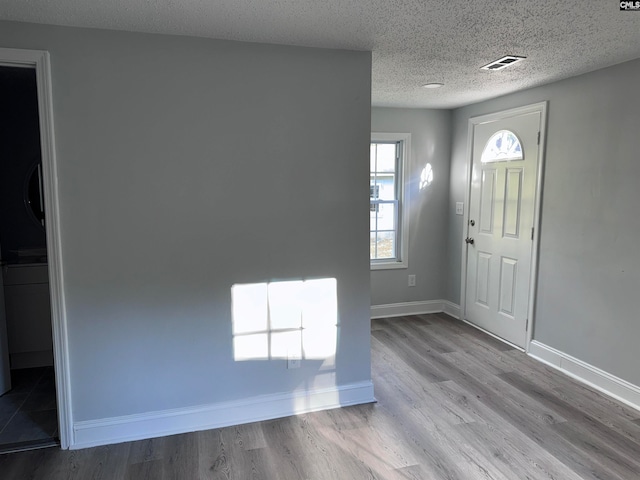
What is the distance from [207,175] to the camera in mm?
2445

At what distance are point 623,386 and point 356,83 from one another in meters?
2.74

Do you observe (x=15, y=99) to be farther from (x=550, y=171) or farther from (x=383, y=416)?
(x=550, y=171)

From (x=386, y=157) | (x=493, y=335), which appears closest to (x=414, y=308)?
(x=493, y=335)

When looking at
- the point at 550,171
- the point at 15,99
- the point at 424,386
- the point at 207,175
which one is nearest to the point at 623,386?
the point at 424,386

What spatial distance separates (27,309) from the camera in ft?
10.8

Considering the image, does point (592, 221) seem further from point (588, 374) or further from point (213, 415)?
point (213, 415)

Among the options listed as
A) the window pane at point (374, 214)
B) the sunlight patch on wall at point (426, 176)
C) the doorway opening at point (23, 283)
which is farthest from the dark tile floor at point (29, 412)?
the sunlight patch on wall at point (426, 176)

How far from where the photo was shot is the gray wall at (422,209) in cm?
454

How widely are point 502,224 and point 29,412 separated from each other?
4.06m

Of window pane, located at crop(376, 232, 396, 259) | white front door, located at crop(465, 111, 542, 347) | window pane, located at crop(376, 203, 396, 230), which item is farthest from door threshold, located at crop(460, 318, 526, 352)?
window pane, located at crop(376, 203, 396, 230)

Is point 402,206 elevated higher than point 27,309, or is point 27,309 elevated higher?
point 402,206

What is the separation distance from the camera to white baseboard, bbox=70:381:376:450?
2.41m

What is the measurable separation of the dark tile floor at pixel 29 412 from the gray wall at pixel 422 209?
3.10m

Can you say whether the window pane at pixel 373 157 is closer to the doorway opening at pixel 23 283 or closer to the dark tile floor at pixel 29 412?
the doorway opening at pixel 23 283
